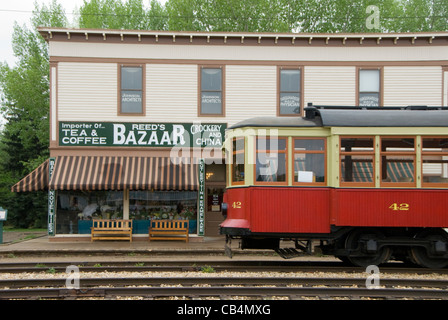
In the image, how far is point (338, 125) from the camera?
32.7 ft

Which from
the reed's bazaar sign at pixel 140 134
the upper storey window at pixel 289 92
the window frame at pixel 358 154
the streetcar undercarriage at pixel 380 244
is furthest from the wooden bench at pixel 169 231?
the window frame at pixel 358 154

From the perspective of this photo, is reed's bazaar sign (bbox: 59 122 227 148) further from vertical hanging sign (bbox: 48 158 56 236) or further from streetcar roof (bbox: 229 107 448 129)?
streetcar roof (bbox: 229 107 448 129)

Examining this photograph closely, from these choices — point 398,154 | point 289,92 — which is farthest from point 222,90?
point 398,154

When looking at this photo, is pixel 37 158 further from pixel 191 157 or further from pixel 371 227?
pixel 371 227

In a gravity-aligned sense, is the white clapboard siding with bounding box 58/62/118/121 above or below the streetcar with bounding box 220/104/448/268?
above

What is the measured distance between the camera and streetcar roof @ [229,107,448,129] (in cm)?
999

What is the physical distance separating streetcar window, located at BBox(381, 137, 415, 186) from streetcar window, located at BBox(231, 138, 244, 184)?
10.1ft

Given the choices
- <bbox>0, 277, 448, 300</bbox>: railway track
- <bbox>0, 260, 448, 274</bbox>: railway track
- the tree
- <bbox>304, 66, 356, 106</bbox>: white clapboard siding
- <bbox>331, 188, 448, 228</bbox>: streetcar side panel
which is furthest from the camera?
the tree

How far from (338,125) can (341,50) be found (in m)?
8.83

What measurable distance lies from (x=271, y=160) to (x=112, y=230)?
8.76m

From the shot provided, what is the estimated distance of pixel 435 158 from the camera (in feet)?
32.7

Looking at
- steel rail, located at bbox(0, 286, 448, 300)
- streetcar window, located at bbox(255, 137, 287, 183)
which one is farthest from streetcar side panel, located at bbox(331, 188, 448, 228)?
steel rail, located at bbox(0, 286, 448, 300)

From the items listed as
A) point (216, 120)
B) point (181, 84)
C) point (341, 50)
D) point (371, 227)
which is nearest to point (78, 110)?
point (181, 84)
